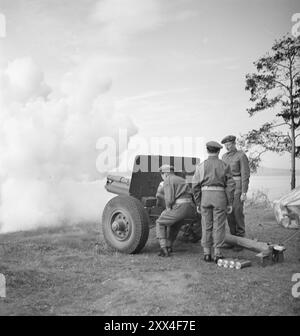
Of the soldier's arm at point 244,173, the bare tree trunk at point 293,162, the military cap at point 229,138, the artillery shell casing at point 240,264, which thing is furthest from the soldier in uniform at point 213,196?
the bare tree trunk at point 293,162

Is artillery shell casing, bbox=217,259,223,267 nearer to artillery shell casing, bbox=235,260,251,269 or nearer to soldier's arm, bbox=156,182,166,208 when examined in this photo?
artillery shell casing, bbox=235,260,251,269

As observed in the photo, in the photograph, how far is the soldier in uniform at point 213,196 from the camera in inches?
221

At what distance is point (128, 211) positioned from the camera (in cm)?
620

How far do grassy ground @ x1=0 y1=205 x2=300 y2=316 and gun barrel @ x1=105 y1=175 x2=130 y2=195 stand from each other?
111cm

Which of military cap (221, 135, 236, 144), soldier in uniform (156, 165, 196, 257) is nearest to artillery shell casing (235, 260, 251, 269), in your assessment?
soldier in uniform (156, 165, 196, 257)

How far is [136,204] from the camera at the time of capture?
6.15 meters

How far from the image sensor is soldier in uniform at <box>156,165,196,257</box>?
19.9 ft

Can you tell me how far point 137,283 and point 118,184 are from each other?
8.55 ft

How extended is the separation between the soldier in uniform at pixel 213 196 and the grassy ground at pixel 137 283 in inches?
15.7
